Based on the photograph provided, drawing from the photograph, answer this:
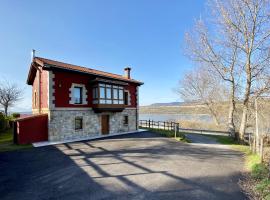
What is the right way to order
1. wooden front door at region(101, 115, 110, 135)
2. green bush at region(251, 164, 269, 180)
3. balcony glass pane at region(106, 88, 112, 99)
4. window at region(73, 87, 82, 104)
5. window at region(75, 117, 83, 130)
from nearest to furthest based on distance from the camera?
green bush at region(251, 164, 269, 180) → window at region(75, 117, 83, 130) → window at region(73, 87, 82, 104) → balcony glass pane at region(106, 88, 112, 99) → wooden front door at region(101, 115, 110, 135)

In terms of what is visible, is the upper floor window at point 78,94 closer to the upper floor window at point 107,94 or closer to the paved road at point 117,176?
the upper floor window at point 107,94

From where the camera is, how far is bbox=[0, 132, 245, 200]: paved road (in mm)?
4594

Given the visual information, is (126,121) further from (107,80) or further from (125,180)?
(125,180)

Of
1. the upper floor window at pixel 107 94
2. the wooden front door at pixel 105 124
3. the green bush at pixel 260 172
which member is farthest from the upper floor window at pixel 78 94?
the green bush at pixel 260 172

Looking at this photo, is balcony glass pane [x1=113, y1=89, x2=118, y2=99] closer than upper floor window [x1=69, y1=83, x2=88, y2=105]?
No

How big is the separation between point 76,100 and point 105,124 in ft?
11.9

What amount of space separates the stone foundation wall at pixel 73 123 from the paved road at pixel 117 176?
11.8 feet

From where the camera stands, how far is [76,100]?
13.9m

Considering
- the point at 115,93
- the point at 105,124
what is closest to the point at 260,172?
the point at 115,93

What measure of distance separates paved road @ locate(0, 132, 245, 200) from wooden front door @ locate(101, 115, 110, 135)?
683 cm

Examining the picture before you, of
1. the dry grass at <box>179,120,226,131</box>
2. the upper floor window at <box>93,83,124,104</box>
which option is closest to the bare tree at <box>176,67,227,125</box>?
the dry grass at <box>179,120,226,131</box>

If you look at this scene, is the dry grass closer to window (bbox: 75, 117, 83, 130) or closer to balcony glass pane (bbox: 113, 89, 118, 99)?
balcony glass pane (bbox: 113, 89, 118, 99)

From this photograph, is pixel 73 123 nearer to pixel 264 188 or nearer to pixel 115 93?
pixel 115 93

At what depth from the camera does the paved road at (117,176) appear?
15.1 ft
